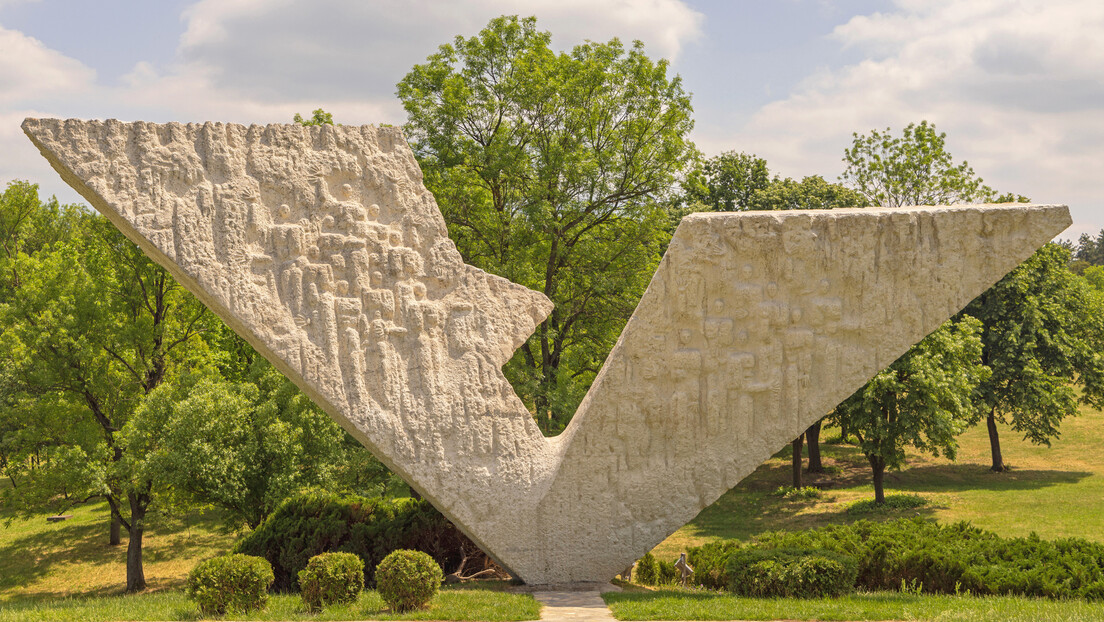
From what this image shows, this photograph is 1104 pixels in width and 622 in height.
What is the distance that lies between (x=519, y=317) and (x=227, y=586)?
205 inches

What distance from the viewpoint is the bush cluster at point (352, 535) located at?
41.5 feet

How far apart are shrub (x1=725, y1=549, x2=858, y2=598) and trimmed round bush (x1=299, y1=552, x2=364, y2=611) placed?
4.88 metres

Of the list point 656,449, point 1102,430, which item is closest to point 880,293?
point 656,449

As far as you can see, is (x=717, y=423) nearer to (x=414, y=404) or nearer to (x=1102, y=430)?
(x=414, y=404)

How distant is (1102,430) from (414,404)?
37.0 meters

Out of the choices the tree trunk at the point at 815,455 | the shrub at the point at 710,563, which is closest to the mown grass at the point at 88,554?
the shrub at the point at 710,563

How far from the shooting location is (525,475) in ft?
38.2

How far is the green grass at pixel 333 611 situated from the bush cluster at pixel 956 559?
321 cm

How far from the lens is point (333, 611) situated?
357 inches

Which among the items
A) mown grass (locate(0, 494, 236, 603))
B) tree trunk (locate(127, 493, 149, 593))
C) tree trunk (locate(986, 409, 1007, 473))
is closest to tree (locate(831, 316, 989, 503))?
tree trunk (locate(986, 409, 1007, 473))

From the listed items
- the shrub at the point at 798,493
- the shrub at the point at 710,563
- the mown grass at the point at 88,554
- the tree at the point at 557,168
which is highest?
the tree at the point at 557,168

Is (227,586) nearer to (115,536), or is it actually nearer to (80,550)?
(115,536)

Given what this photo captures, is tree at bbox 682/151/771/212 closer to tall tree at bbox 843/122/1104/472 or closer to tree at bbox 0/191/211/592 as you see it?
tall tree at bbox 843/122/1104/472

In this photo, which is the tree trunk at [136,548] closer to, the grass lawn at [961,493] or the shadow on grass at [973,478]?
the grass lawn at [961,493]
